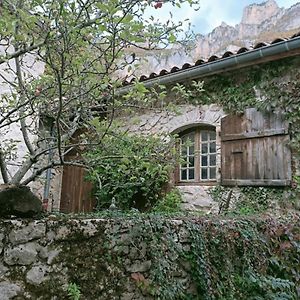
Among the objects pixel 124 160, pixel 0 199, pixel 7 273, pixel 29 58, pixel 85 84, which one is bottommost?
pixel 7 273

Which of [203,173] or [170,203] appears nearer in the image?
[170,203]

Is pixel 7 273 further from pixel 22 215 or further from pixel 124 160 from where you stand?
pixel 124 160

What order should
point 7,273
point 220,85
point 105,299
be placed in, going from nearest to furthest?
point 7,273 → point 105,299 → point 220,85

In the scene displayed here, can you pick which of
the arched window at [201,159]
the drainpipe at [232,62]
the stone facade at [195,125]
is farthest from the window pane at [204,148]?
the drainpipe at [232,62]

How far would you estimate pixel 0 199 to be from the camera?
2.22m

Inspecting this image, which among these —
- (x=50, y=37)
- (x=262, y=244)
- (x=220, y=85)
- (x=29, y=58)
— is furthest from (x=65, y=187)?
(x=50, y=37)

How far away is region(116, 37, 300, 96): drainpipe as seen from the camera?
4.73 metres

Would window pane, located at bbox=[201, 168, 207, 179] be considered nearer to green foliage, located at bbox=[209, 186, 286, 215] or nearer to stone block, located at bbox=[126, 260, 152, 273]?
green foliage, located at bbox=[209, 186, 286, 215]

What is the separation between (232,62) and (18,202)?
12.9 feet

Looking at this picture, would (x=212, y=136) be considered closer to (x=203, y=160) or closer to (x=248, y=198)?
(x=203, y=160)

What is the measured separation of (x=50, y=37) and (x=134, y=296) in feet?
6.12

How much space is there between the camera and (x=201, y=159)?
19.6ft

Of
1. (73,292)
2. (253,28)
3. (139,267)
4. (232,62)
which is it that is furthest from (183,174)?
(253,28)

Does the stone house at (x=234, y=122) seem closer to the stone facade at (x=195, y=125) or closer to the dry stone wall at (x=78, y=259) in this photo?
the stone facade at (x=195, y=125)
